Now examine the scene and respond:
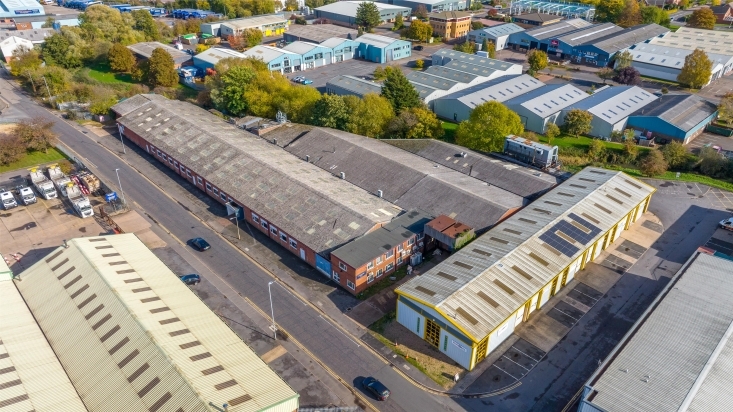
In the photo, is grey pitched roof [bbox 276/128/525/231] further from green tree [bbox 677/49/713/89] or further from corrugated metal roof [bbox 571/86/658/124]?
green tree [bbox 677/49/713/89]

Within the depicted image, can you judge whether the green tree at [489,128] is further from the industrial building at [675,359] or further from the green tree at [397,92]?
the industrial building at [675,359]

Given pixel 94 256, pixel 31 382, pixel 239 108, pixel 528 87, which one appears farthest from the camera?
pixel 528 87

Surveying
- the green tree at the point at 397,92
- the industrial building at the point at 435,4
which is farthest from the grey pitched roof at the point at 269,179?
the industrial building at the point at 435,4

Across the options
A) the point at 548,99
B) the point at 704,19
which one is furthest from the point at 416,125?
the point at 704,19

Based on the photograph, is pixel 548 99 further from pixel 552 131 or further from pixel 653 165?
pixel 653 165

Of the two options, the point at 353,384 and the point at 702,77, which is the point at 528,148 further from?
the point at 702,77

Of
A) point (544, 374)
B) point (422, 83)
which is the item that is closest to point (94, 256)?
point (544, 374)
